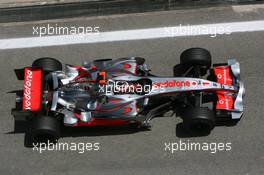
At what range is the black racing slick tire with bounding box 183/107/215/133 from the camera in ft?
28.0

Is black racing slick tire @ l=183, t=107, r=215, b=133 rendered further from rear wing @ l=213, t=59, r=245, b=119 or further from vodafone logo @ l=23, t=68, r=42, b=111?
vodafone logo @ l=23, t=68, r=42, b=111

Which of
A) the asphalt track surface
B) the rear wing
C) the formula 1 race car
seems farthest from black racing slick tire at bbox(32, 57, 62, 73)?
the rear wing

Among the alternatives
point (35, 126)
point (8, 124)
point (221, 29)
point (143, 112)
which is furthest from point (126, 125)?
point (221, 29)

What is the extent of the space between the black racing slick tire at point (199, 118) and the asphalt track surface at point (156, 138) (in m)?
0.48

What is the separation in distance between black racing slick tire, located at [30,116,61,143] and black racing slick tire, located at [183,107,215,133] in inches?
107

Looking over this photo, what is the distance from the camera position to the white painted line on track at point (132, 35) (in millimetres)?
11117

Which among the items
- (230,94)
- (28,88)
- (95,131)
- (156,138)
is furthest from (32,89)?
(230,94)

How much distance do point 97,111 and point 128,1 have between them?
4155 mm

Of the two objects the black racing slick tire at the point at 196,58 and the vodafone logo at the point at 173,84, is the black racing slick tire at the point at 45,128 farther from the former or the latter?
the black racing slick tire at the point at 196,58

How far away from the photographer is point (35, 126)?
28.5 ft

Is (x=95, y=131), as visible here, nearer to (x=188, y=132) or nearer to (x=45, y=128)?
(x=45, y=128)

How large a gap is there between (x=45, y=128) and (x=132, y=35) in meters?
3.90

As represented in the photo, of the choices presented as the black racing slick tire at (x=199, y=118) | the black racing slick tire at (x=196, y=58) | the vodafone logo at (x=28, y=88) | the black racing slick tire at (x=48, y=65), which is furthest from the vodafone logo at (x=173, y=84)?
the vodafone logo at (x=28, y=88)

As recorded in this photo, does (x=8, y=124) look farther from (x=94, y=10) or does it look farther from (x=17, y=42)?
(x=94, y=10)
